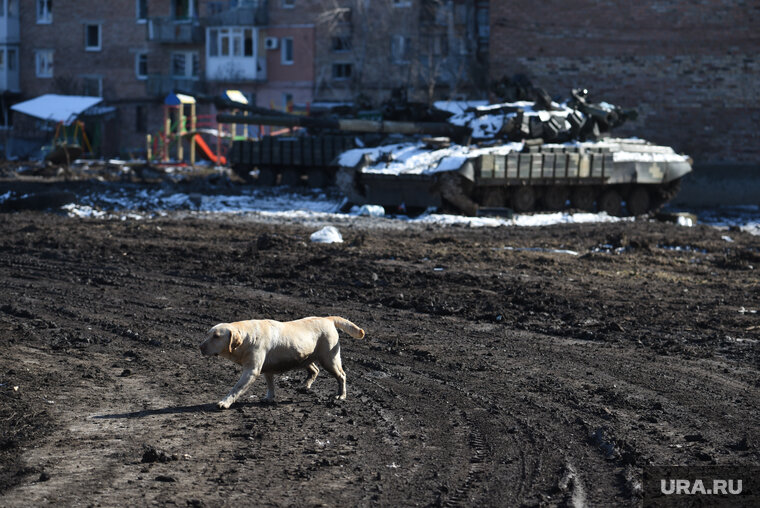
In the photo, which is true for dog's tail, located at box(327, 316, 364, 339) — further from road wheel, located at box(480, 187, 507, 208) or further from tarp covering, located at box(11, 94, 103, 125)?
tarp covering, located at box(11, 94, 103, 125)

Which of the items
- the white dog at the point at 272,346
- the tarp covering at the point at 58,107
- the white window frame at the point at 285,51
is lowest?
the white dog at the point at 272,346

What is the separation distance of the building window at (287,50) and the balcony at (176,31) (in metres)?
3.91

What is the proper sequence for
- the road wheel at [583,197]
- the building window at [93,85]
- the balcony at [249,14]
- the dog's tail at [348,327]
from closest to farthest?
the dog's tail at [348,327] < the road wheel at [583,197] < the balcony at [249,14] < the building window at [93,85]

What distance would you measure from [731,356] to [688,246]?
26.8 ft

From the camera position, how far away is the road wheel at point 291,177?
2994 cm

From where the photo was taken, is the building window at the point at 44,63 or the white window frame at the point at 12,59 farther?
the white window frame at the point at 12,59

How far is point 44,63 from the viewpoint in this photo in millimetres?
48562

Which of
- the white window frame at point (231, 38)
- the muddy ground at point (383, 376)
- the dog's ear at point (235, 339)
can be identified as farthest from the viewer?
the white window frame at point (231, 38)

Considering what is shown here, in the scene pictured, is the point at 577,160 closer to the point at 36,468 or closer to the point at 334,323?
the point at 334,323

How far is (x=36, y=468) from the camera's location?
558cm

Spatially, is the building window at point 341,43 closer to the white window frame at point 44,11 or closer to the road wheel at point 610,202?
the white window frame at point 44,11

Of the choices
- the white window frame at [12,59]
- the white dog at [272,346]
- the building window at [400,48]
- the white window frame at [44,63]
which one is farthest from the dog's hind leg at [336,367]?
the white window frame at [12,59]

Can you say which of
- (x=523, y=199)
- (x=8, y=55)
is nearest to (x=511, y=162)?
(x=523, y=199)

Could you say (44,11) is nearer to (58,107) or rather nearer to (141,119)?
(141,119)
